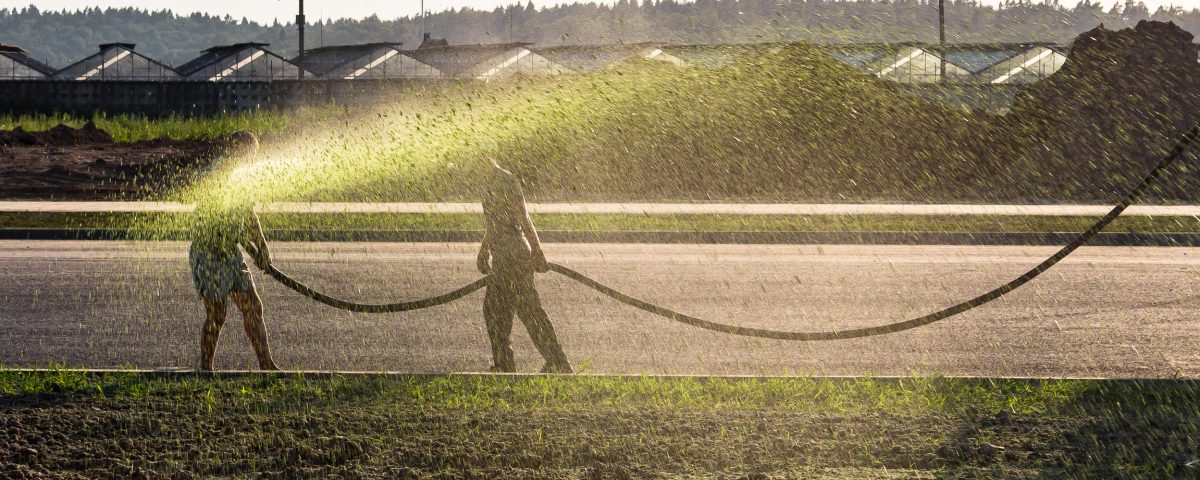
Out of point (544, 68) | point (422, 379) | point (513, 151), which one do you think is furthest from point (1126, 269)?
point (544, 68)

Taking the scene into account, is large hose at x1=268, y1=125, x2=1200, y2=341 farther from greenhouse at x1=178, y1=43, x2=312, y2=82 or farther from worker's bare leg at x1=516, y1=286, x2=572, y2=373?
greenhouse at x1=178, y1=43, x2=312, y2=82

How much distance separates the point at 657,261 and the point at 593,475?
883 cm

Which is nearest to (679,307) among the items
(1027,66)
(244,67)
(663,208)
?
(663,208)

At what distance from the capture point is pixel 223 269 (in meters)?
7.47

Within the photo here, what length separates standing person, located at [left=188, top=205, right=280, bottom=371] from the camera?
24.3 feet

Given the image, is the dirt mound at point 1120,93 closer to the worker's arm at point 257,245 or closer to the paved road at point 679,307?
the paved road at point 679,307

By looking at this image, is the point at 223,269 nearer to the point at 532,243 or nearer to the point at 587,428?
the point at 532,243

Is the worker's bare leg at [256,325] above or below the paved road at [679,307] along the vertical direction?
above

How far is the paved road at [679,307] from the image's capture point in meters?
8.52

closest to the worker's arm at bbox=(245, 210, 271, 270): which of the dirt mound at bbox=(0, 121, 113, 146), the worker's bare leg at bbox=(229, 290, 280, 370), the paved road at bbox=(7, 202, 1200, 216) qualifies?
the worker's bare leg at bbox=(229, 290, 280, 370)

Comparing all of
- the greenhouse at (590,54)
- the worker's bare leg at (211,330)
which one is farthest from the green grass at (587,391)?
the greenhouse at (590,54)

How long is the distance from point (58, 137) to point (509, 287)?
27.8 m

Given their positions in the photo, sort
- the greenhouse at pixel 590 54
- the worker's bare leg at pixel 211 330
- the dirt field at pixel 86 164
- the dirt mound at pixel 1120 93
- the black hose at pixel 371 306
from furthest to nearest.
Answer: the greenhouse at pixel 590 54, the dirt mound at pixel 1120 93, the dirt field at pixel 86 164, the black hose at pixel 371 306, the worker's bare leg at pixel 211 330

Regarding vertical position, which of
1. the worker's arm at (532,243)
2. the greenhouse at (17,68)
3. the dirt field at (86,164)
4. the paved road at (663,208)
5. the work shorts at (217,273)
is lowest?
the dirt field at (86,164)
